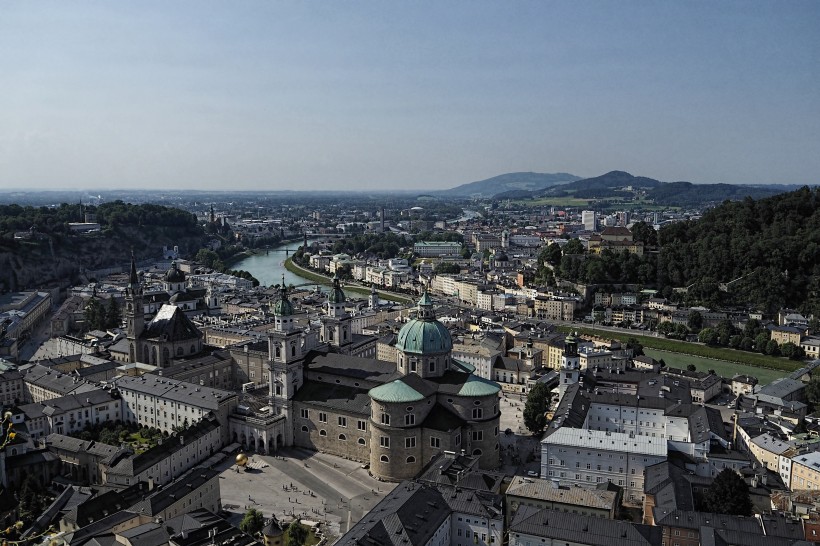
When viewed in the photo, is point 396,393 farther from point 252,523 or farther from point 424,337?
point 252,523

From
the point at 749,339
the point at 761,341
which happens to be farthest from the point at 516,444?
the point at 749,339

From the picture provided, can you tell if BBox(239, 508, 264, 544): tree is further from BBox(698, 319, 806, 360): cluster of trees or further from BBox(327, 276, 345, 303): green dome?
BBox(698, 319, 806, 360): cluster of trees

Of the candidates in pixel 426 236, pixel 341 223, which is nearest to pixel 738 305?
pixel 426 236

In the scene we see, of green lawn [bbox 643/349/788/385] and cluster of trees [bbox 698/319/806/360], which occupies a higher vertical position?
cluster of trees [bbox 698/319/806/360]

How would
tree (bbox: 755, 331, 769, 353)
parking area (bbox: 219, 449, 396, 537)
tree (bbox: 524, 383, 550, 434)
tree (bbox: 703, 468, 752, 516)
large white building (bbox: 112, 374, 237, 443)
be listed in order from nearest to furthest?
tree (bbox: 703, 468, 752, 516), parking area (bbox: 219, 449, 396, 537), large white building (bbox: 112, 374, 237, 443), tree (bbox: 524, 383, 550, 434), tree (bbox: 755, 331, 769, 353)

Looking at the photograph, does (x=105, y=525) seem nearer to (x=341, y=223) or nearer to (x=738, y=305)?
(x=738, y=305)

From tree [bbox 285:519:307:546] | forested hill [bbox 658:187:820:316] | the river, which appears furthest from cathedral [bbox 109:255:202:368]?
the river

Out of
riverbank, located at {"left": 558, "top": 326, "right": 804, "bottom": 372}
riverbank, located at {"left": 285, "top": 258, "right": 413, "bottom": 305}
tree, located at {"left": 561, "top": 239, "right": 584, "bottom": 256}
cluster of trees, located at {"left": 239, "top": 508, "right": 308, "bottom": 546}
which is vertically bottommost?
riverbank, located at {"left": 285, "top": 258, "right": 413, "bottom": 305}
